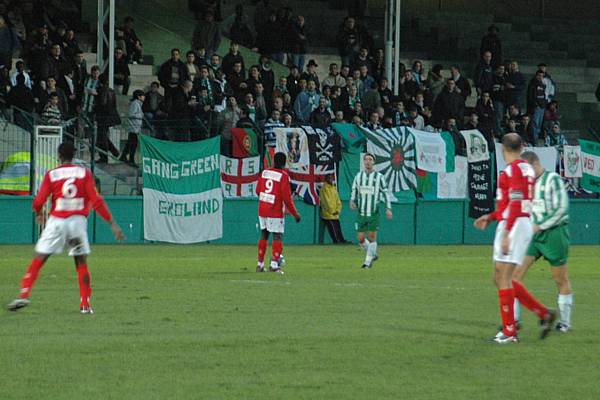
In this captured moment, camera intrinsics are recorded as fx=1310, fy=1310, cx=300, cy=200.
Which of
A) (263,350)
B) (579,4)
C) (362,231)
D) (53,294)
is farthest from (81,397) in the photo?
(579,4)

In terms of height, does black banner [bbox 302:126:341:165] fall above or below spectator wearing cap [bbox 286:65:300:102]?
below

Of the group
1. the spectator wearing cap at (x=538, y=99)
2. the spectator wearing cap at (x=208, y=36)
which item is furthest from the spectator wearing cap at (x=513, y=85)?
the spectator wearing cap at (x=208, y=36)

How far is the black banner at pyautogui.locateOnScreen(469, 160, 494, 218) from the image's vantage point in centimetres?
3388

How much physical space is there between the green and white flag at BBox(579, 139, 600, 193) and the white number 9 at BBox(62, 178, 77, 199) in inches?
923

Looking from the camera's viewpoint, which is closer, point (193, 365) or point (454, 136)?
point (193, 365)

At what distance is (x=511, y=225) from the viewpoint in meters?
11.9

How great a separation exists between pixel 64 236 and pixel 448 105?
22.4m

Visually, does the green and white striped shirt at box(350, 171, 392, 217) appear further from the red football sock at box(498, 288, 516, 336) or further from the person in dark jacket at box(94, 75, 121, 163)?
the red football sock at box(498, 288, 516, 336)

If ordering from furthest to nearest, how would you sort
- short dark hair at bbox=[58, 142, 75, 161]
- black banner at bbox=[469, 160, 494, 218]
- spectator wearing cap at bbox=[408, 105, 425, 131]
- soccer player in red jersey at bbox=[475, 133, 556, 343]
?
spectator wearing cap at bbox=[408, 105, 425, 131], black banner at bbox=[469, 160, 494, 218], short dark hair at bbox=[58, 142, 75, 161], soccer player in red jersey at bbox=[475, 133, 556, 343]

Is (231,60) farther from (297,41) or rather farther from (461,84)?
(461,84)

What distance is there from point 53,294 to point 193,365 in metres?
6.80

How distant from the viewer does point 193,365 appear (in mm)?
10578

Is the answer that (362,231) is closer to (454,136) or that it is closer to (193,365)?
(454,136)

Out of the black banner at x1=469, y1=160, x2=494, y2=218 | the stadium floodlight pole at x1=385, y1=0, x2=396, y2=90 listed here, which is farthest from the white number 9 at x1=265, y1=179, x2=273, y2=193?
the stadium floodlight pole at x1=385, y1=0, x2=396, y2=90
